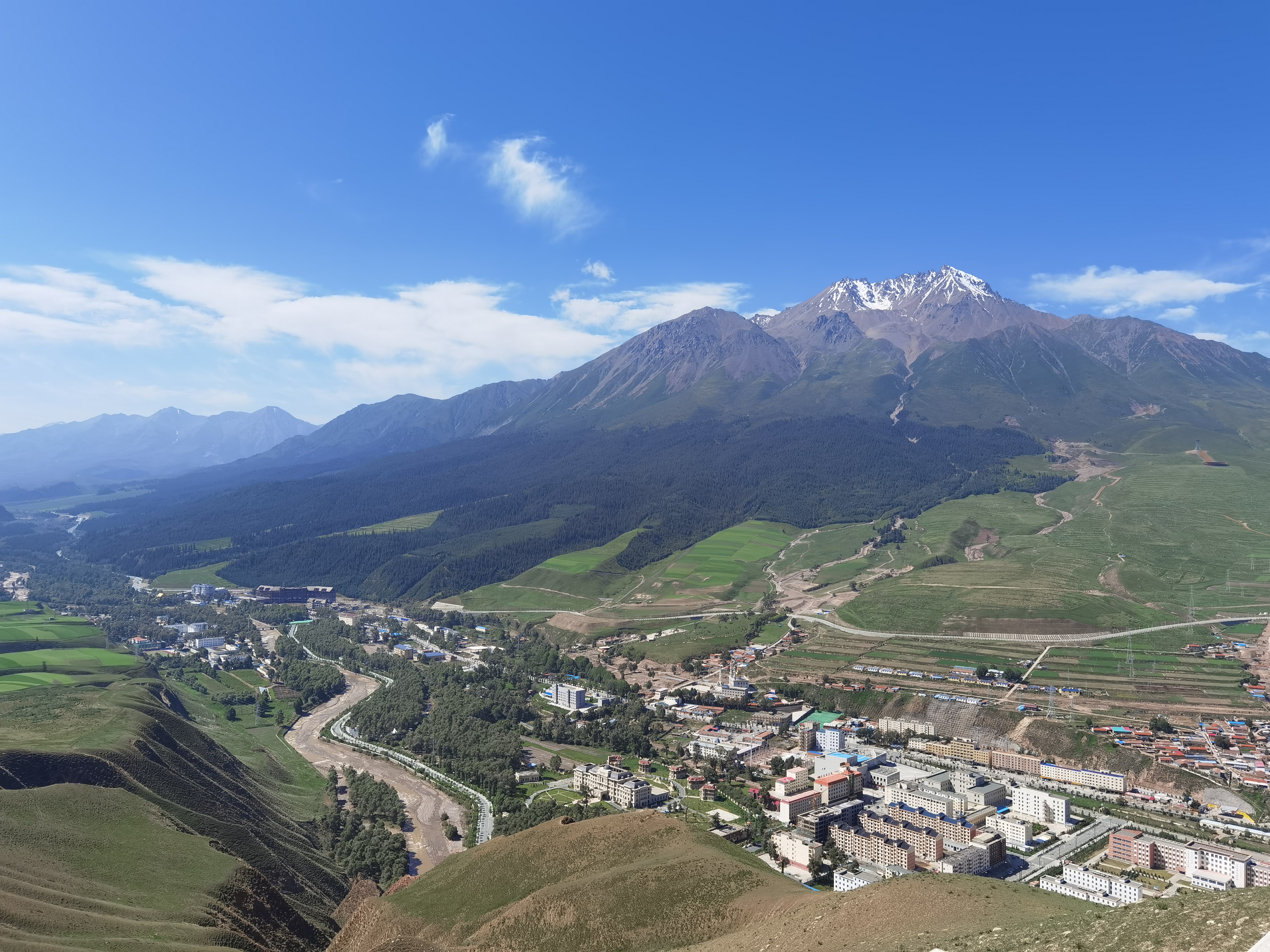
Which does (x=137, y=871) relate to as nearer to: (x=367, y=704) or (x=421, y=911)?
(x=421, y=911)

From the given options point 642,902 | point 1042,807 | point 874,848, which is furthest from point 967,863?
point 642,902

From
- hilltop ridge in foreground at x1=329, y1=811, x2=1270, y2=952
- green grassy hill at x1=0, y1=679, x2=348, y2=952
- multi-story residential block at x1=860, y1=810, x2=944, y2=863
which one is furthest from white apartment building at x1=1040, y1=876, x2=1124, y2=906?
green grassy hill at x1=0, y1=679, x2=348, y2=952

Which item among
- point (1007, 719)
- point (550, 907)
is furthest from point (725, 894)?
point (1007, 719)

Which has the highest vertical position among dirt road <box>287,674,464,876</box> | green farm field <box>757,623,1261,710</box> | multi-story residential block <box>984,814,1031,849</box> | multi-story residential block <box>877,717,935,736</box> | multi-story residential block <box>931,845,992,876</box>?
green farm field <box>757,623,1261,710</box>

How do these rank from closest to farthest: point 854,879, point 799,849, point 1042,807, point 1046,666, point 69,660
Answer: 1. point 854,879
2. point 799,849
3. point 1042,807
4. point 69,660
5. point 1046,666

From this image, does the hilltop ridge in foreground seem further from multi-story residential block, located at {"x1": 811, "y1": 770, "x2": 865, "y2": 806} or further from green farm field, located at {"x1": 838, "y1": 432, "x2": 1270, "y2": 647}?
green farm field, located at {"x1": 838, "y1": 432, "x2": 1270, "y2": 647}

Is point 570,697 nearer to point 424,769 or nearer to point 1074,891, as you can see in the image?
point 424,769

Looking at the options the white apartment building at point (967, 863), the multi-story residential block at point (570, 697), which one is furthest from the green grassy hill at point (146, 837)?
the white apartment building at point (967, 863)
